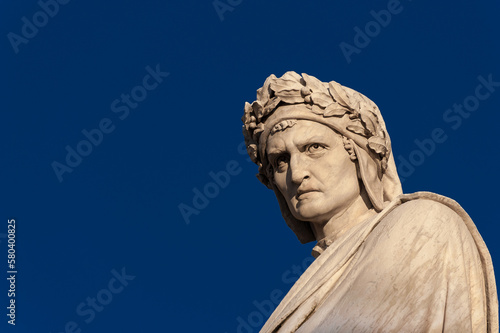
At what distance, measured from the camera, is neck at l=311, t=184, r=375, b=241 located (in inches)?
513

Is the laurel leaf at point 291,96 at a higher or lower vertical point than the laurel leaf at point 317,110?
higher

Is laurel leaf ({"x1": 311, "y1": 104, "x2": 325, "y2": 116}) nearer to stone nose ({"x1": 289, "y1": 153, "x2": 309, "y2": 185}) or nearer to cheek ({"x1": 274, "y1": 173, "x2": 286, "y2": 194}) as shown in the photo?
stone nose ({"x1": 289, "y1": 153, "x2": 309, "y2": 185})

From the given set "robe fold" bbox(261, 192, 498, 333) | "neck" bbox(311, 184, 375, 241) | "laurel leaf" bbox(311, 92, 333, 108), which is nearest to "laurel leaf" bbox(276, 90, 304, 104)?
"laurel leaf" bbox(311, 92, 333, 108)

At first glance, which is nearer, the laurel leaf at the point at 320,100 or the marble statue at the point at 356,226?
the marble statue at the point at 356,226

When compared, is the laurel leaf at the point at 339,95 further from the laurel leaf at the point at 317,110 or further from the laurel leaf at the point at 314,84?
the laurel leaf at the point at 317,110

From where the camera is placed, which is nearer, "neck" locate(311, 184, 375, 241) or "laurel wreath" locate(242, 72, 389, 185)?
"neck" locate(311, 184, 375, 241)

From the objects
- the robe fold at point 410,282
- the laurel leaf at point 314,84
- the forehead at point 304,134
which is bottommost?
the robe fold at point 410,282

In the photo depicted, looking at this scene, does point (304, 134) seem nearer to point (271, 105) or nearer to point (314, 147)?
point (314, 147)

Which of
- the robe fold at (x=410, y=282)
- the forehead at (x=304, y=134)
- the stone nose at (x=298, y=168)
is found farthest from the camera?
the forehead at (x=304, y=134)

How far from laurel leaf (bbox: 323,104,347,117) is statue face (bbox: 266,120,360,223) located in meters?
0.13

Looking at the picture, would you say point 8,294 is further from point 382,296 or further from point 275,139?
point 382,296

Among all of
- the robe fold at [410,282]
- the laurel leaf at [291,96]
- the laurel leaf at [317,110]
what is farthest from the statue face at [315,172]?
the robe fold at [410,282]

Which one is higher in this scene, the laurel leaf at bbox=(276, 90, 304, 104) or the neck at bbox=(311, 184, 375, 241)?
the laurel leaf at bbox=(276, 90, 304, 104)

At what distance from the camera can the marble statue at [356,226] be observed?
11062 millimetres
